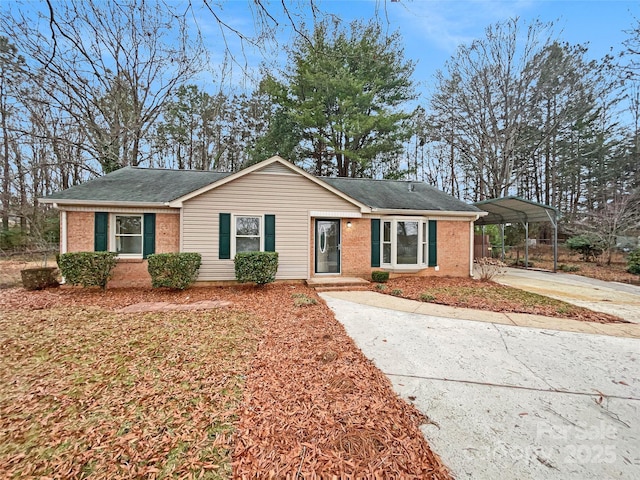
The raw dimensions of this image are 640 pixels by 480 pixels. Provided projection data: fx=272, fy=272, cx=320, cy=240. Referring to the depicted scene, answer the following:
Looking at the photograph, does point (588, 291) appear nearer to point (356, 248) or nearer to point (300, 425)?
point (356, 248)

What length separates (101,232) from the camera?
322 inches

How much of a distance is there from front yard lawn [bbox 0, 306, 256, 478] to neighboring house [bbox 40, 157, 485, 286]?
12.6 feet

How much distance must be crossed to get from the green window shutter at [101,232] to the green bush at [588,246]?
2164 cm

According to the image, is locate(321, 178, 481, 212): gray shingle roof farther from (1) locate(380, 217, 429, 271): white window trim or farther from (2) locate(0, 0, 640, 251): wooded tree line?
(2) locate(0, 0, 640, 251): wooded tree line

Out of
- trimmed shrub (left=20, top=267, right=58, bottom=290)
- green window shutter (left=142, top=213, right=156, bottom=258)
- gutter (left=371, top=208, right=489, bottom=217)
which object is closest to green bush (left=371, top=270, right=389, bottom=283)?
gutter (left=371, top=208, right=489, bottom=217)

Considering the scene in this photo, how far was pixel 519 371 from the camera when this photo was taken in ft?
11.1

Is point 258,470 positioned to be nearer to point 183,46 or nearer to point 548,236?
point 183,46

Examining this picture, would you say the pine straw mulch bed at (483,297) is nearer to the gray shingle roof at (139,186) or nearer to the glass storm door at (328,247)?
the glass storm door at (328,247)

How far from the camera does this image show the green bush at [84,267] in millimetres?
7355

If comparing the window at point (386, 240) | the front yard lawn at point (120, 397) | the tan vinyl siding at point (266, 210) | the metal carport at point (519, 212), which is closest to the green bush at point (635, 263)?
the metal carport at point (519, 212)

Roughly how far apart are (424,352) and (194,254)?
6726 mm

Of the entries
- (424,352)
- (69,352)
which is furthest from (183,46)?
(424,352)

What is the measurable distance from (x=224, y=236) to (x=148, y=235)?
231 centimetres

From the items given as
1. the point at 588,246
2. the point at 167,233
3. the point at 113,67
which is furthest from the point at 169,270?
the point at 588,246
